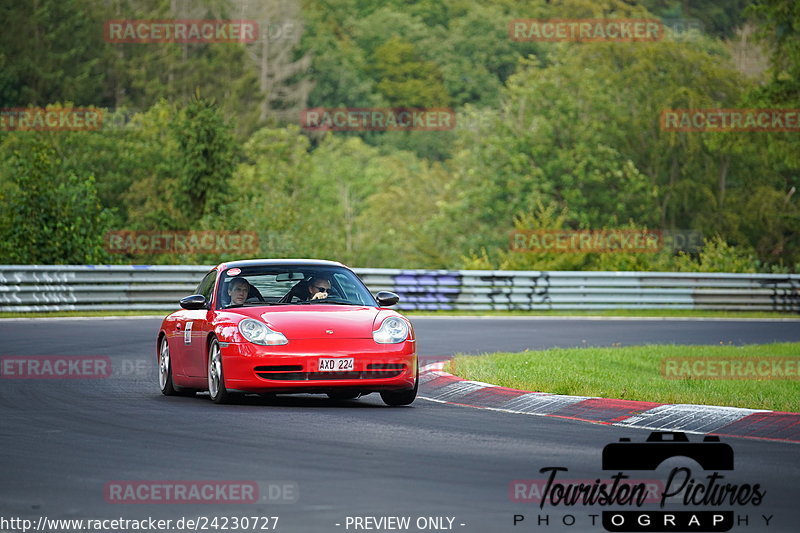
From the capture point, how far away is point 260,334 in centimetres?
1448

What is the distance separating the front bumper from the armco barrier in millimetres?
18902

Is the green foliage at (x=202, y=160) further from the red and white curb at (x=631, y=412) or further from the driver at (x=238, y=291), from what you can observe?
the red and white curb at (x=631, y=412)

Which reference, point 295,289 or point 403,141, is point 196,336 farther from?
point 403,141

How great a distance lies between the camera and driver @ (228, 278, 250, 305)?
15477 mm

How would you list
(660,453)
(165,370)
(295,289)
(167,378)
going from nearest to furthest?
(660,453)
(295,289)
(167,378)
(165,370)

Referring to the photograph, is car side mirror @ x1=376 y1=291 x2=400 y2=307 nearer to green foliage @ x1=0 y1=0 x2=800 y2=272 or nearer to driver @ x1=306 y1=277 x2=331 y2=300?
driver @ x1=306 y1=277 x2=331 y2=300

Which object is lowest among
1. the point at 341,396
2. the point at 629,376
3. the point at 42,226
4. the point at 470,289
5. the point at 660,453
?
the point at 470,289

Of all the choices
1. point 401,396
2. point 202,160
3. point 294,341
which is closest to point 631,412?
point 401,396

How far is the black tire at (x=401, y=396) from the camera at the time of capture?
1483 centimetres

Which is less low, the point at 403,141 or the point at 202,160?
the point at 403,141

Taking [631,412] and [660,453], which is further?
[631,412]

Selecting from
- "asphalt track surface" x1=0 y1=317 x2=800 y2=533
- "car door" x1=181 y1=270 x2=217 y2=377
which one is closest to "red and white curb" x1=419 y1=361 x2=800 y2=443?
"asphalt track surface" x1=0 y1=317 x2=800 y2=533

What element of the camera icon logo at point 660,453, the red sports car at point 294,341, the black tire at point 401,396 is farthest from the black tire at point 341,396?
the camera icon logo at point 660,453

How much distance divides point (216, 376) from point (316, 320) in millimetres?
1113
